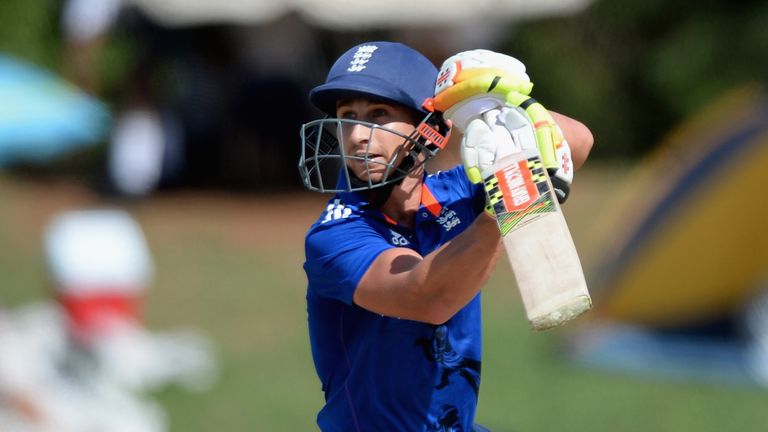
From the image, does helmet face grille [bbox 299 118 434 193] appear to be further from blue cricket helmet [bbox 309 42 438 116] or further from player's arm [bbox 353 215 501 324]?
player's arm [bbox 353 215 501 324]

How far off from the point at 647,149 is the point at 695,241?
658cm

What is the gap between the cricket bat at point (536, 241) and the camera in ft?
10.2

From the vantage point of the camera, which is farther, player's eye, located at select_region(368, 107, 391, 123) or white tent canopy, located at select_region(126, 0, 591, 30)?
white tent canopy, located at select_region(126, 0, 591, 30)

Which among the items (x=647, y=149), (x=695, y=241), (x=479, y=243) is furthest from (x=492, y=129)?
(x=647, y=149)

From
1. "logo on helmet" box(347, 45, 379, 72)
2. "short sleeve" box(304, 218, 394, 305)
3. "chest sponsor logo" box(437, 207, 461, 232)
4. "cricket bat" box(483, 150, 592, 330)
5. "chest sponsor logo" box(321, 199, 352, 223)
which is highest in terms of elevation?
"logo on helmet" box(347, 45, 379, 72)

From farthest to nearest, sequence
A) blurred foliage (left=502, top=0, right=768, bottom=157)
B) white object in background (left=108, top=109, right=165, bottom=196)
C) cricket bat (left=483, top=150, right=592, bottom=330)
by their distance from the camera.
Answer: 1. blurred foliage (left=502, top=0, right=768, bottom=157)
2. white object in background (left=108, top=109, right=165, bottom=196)
3. cricket bat (left=483, top=150, right=592, bottom=330)

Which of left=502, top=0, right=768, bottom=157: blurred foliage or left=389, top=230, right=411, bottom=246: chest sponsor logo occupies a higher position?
left=502, top=0, right=768, bottom=157: blurred foliage

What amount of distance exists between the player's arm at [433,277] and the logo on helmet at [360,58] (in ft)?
1.58

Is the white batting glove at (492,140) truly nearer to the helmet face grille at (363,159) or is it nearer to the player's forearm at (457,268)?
the player's forearm at (457,268)

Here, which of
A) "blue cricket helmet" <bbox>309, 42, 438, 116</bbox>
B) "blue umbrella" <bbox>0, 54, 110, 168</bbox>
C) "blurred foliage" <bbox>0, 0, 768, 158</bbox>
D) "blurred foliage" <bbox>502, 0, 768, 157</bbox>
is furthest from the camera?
"blurred foliage" <bbox>502, 0, 768, 157</bbox>

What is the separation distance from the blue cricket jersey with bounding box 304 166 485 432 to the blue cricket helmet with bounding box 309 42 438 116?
262mm

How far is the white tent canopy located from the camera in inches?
532

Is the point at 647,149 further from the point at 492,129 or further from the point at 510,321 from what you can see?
the point at 492,129

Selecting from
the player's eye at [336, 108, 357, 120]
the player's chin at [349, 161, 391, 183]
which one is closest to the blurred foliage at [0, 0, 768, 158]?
the player's eye at [336, 108, 357, 120]
